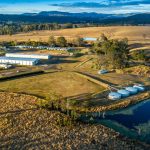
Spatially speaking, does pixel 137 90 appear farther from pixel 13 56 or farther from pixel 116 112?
pixel 13 56

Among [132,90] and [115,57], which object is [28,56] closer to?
[115,57]

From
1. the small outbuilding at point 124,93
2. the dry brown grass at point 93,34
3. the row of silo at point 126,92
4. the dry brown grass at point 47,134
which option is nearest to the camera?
the dry brown grass at point 47,134

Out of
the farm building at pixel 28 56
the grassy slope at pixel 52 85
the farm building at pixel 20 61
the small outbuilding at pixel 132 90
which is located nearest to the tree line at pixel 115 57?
the grassy slope at pixel 52 85

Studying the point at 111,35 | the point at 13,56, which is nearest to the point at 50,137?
the point at 13,56

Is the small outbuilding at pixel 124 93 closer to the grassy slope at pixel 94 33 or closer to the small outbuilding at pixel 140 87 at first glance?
the small outbuilding at pixel 140 87

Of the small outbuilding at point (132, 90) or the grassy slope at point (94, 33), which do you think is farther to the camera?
the grassy slope at point (94, 33)

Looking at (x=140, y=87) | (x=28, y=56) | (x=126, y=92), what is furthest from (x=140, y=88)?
(x=28, y=56)

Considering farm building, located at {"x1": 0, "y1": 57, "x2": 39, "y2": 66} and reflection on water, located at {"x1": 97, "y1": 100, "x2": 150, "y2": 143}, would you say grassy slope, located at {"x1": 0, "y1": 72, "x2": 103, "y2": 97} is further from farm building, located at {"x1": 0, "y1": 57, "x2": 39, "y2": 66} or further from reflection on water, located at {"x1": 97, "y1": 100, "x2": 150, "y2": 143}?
farm building, located at {"x1": 0, "y1": 57, "x2": 39, "y2": 66}
